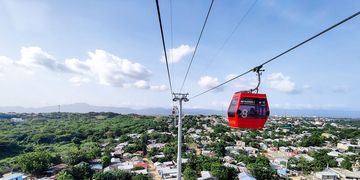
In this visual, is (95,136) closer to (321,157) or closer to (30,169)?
(30,169)

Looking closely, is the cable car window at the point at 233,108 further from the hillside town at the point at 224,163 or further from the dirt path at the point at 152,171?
the dirt path at the point at 152,171

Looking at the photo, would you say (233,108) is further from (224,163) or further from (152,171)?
(224,163)

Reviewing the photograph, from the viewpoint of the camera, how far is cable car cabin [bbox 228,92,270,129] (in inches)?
284

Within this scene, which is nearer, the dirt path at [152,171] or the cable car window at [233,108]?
the cable car window at [233,108]

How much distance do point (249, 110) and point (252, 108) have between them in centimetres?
→ 11

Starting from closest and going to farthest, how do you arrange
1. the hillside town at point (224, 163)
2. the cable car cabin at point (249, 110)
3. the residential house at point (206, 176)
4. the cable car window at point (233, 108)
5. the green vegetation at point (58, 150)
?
the cable car cabin at point (249, 110)
the cable car window at point (233, 108)
the residential house at point (206, 176)
the hillside town at point (224, 163)
the green vegetation at point (58, 150)

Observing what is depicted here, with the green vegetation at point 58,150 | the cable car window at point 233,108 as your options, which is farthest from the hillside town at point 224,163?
the cable car window at point 233,108

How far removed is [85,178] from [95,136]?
35.4 m

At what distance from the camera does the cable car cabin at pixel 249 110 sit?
23.7ft

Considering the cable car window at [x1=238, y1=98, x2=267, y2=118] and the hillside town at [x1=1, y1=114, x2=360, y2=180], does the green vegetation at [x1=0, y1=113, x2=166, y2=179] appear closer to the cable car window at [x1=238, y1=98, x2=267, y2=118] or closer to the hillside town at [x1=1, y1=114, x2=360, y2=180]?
the hillside town at [x1=1, y1=114, x2=360, y2=180]

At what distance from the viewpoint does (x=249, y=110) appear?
728 cm

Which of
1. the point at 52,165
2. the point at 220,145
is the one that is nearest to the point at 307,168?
the point at 220,145

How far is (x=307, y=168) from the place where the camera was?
30.7 metres

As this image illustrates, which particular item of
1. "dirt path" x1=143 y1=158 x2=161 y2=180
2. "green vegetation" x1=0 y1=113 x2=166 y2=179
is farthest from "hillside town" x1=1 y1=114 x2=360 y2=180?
"green vegetation" x1=0 y1=113 x2=166 y2=179
